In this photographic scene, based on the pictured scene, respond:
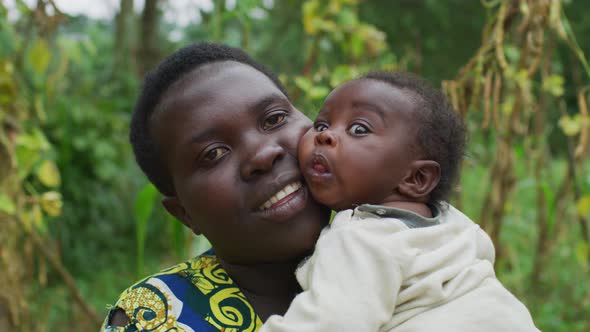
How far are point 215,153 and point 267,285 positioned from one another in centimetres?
38

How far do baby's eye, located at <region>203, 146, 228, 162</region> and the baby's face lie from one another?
19 cm

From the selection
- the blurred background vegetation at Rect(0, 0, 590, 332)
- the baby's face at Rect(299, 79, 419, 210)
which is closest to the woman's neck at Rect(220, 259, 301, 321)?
the baby's face at Rect(299, 79, 419, 210)

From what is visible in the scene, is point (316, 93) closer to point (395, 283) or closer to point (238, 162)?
point (238, 162)

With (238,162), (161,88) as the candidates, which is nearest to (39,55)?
(161,88)

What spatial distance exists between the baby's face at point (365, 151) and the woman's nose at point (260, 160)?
6 cm

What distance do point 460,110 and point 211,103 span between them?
3.39ft

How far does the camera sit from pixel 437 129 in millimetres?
1564

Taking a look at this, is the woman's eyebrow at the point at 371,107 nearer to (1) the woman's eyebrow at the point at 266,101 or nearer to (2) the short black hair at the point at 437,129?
(2) the short black hair at the point at 437,129

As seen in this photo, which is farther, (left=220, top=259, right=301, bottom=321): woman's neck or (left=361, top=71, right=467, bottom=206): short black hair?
(left=220, top=259, right=301, bottom=321): woman's neck

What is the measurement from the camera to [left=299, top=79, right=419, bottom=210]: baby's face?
4.91 feet

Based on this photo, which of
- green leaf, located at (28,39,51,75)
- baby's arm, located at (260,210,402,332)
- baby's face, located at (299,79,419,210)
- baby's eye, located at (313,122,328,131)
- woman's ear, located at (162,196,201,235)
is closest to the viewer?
baby's arm, located at (260,210,402,332)

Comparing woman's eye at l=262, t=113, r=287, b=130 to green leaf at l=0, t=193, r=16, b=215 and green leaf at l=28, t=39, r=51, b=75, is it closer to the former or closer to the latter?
green leaf at l=0, t=193, r=16, b=215

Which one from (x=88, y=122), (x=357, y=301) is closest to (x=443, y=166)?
(x=357, y=301)

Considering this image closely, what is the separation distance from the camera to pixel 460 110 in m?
2.30
